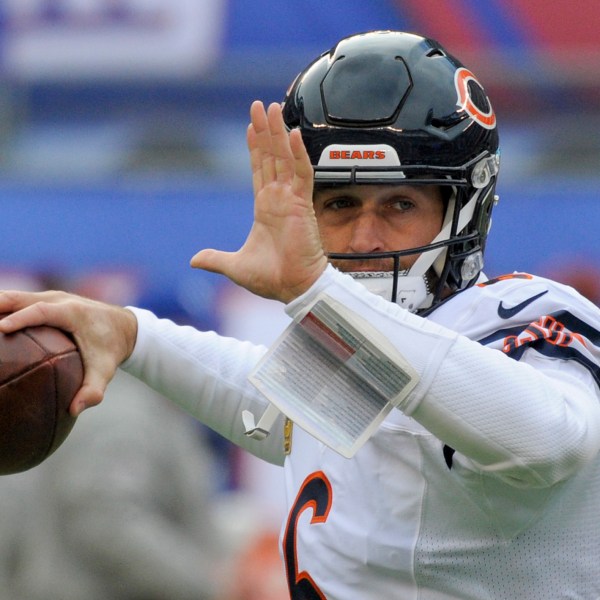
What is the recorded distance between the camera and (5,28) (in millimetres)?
8102

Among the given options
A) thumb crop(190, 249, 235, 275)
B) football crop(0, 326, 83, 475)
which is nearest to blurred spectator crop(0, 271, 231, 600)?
football crop(0, 326, 83, 475)

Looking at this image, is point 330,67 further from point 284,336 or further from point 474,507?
point 474,507

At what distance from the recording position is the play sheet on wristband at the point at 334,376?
77.7 inches

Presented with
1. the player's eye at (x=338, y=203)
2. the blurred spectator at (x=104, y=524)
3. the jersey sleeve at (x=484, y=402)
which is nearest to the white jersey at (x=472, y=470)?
the jersey sleeve at (x=484, y=402)

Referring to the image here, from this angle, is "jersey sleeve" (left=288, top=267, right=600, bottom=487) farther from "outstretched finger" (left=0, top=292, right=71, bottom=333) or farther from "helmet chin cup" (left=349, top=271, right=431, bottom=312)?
"outstretched finger" (left=0, top=292, right=71, bottom=333)

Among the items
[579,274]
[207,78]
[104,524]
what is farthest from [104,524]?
[207,78]

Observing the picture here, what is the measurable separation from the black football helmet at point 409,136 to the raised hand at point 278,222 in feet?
1.30

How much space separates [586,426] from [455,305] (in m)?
0.42

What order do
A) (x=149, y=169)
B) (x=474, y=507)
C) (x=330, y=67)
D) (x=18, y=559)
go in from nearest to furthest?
(x=474, y=507) → (x=330, y=67) → (x=18, y=559) → (x=149, y=169)

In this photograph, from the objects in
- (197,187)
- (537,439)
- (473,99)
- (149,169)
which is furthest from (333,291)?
(149,169)

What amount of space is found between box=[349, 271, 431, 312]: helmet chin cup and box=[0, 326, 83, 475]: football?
0.53 m

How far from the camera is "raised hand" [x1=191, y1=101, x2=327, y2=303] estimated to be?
6.45 feet

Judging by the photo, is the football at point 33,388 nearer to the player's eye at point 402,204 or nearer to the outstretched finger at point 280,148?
the outstretched finger at point 280,148

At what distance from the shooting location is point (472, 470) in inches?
82.1
